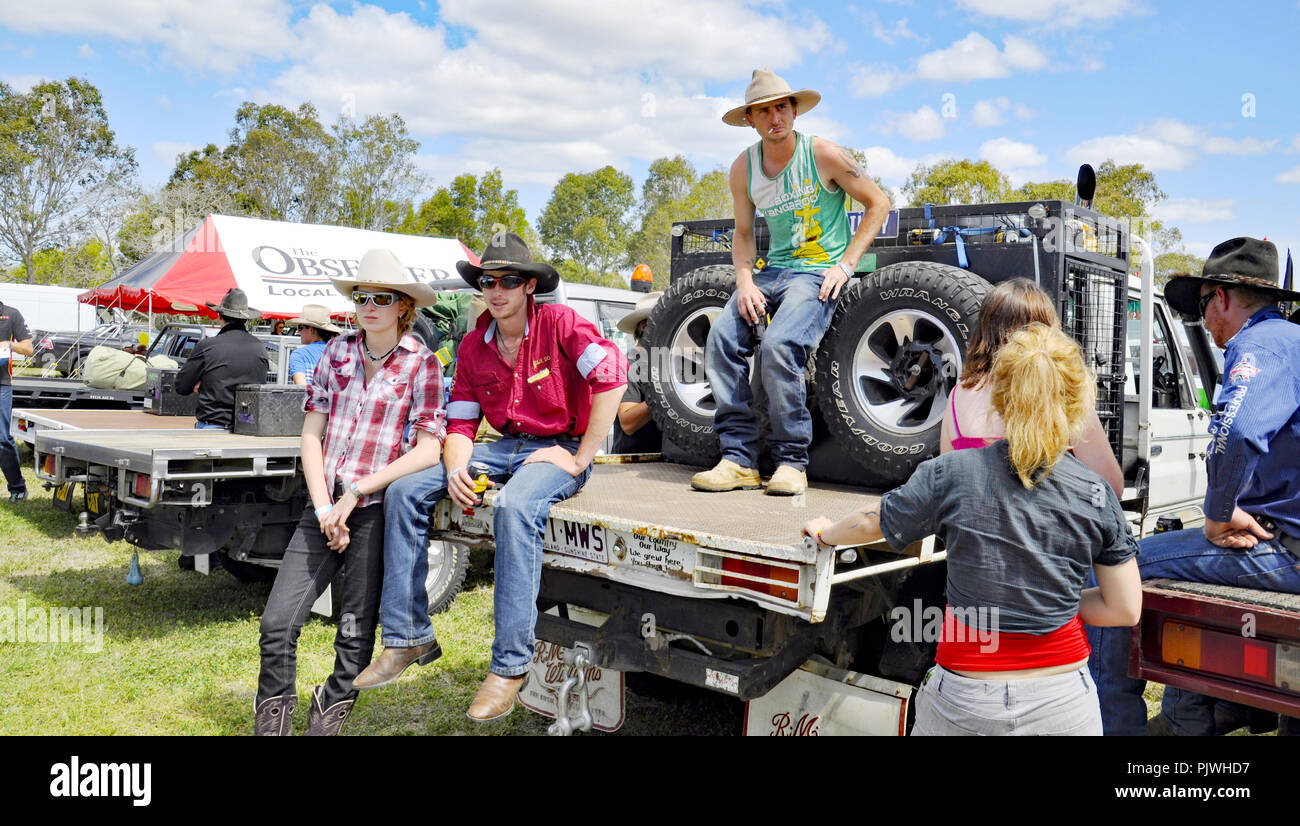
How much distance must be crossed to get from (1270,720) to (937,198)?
25011 millimetres

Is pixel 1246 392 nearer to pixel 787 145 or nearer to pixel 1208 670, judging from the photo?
pixel 1208 670

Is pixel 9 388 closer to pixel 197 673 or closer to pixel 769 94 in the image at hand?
pixel 197 673

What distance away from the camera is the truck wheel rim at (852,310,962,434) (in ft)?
12.5

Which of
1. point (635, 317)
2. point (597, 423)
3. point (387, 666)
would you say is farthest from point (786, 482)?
point (635, 317)

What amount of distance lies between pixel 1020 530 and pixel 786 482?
1.54 m

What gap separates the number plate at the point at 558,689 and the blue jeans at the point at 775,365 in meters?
1.09

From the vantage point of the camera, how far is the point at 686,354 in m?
4.65

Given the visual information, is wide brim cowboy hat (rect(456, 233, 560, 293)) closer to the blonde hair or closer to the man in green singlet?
the man in green singlet

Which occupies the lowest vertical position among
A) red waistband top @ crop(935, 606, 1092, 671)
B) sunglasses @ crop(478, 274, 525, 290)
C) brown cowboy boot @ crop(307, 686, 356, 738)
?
brown cowboy boot @ crop(307, 686, 356, 738)

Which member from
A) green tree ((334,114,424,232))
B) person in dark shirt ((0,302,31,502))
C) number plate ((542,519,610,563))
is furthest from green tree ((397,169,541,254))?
number plate ((542,519,610,563))

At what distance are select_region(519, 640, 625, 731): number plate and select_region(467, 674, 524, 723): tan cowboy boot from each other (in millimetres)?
368

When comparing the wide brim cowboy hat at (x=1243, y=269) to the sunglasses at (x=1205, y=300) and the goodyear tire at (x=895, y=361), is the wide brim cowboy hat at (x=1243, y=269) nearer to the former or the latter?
the sunglasses at (x=1205, y=300)
